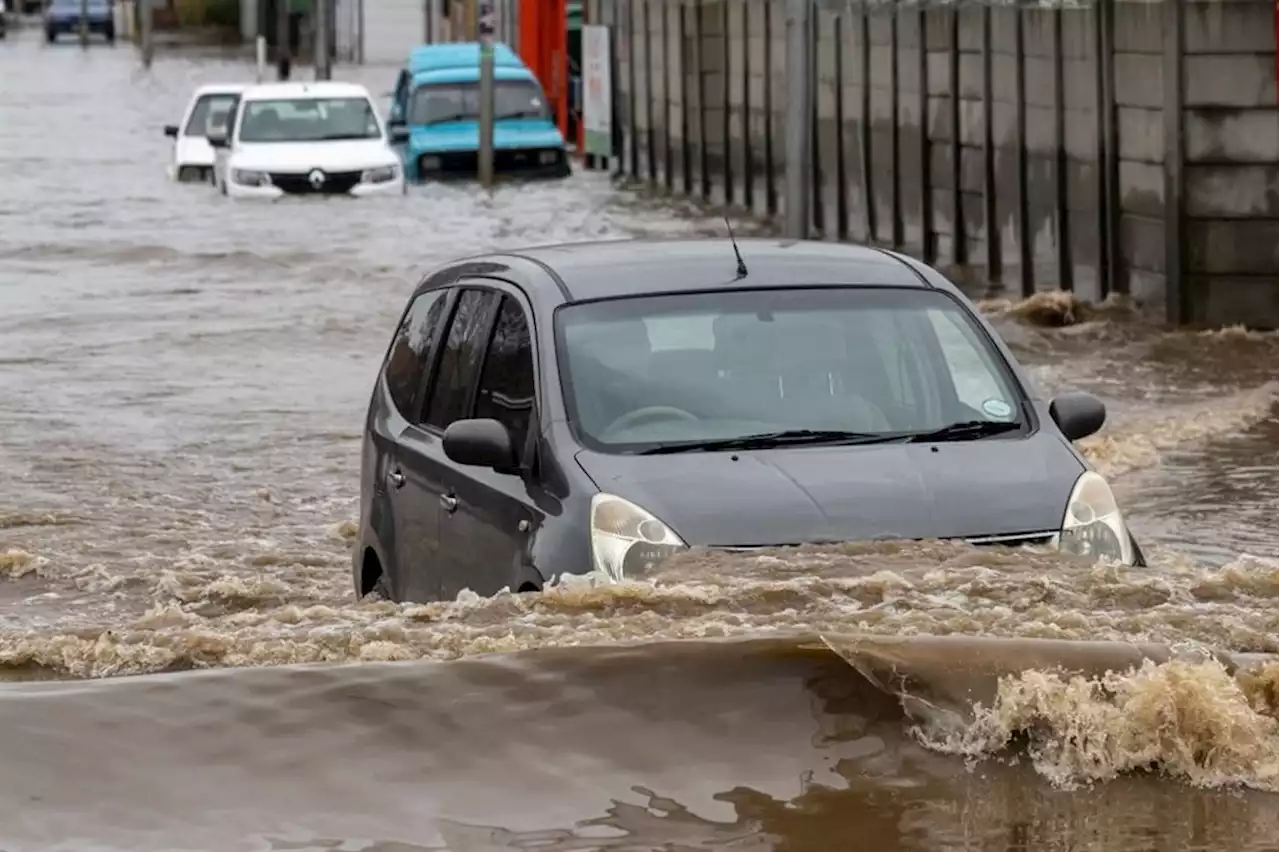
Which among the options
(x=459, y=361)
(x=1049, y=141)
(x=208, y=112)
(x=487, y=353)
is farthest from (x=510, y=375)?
(x=208, y=112)

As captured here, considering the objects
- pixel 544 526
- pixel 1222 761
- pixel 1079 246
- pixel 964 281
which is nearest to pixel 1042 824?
pixel 1222 761

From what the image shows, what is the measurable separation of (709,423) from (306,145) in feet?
73.8

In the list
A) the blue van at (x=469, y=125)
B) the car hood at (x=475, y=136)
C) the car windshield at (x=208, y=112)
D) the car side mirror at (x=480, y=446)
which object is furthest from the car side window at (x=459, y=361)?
the car windshield at (x=208, y=112)

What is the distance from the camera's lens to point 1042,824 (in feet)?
17.3

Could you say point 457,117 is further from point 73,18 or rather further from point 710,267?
point 73,18

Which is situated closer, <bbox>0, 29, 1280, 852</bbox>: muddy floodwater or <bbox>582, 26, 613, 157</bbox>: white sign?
<bbox>0, 29, 1280, 852</bbox>: muddy floodwater

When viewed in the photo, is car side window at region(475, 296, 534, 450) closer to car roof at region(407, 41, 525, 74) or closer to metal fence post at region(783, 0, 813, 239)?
metal fence post at region(783, 0, 813, 239)

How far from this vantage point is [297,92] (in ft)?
97.7

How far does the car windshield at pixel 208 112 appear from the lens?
1292 inches

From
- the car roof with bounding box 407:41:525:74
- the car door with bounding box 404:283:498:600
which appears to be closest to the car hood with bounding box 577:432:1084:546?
the car door with bounding box 404:283:498:600

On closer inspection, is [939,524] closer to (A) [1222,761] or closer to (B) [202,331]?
(A) [1222,761]

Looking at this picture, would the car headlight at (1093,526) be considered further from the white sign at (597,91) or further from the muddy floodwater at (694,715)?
the white sign at (597,91)

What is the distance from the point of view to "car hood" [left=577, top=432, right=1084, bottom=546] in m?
6.93

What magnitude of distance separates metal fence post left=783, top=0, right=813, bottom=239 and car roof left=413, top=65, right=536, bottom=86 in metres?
15.3
